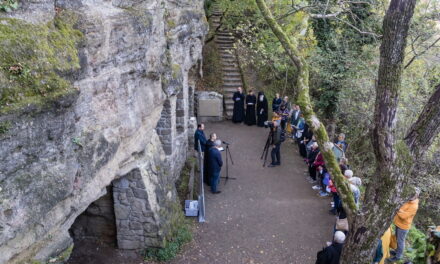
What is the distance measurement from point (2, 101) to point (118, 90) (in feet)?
7.18

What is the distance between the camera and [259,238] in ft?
27.3

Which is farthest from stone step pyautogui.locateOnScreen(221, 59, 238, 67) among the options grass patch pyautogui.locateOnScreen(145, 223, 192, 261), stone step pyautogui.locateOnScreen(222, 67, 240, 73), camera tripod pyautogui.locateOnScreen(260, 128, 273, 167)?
grass patch pyautogui.locateOnScreen(145, 223, 192, 261)

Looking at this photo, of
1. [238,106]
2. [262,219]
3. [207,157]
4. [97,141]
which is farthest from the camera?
[238,106]

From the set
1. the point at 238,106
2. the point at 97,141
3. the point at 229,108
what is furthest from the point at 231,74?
the point at 97,141

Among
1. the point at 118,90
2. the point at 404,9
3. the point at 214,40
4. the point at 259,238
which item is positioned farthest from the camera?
the point at 214,40

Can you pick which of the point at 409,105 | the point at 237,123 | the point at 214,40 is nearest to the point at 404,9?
the point at 409,105

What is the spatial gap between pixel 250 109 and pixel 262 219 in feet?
22.9

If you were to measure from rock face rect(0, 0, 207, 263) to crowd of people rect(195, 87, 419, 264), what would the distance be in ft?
9.51

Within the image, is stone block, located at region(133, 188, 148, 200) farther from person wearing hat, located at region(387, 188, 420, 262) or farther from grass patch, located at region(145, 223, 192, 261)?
person wearing hat, located at region(387, 188, 420, 262)

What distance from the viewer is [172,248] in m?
7.52

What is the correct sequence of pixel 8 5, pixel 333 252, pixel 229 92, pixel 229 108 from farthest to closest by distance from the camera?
1. pixel 229 92
2. pixel 229 108
3. pixel 333 252
4. pixel 8 5

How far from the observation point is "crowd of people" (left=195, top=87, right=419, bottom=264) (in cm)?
640

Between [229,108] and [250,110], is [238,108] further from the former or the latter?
[229,108]

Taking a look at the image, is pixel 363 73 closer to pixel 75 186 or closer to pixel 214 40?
pixel 214 40
